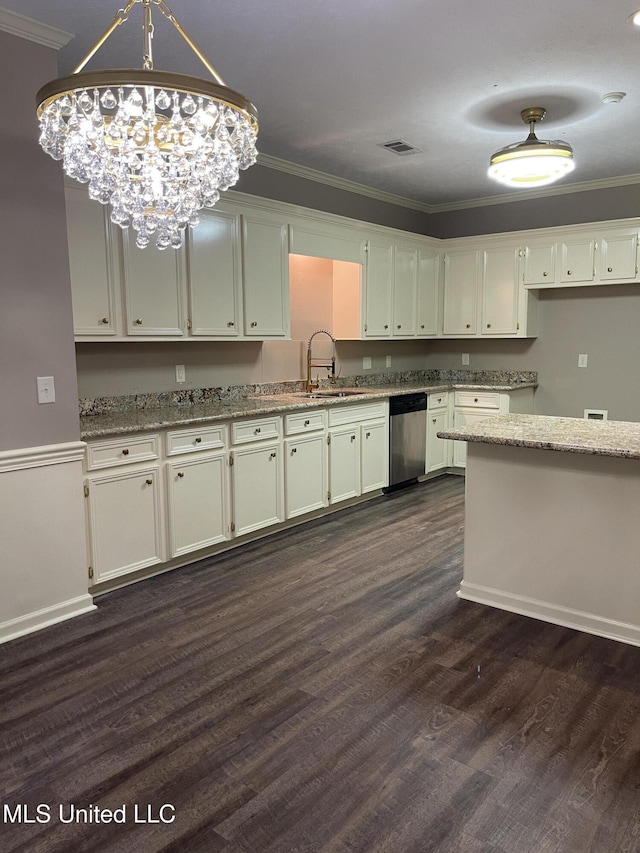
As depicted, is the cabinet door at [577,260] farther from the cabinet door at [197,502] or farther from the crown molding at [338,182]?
the cabinet door at [197,502]

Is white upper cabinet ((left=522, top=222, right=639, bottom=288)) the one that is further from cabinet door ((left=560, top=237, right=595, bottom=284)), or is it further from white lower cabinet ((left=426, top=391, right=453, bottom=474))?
white lower cabinet ((left=426, top=391, right=453, bottom=474))

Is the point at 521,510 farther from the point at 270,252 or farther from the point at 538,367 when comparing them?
the point at 538,367

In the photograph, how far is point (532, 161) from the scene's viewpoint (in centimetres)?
350

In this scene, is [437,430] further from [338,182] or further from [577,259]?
[338,182]

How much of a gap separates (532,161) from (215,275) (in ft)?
6.70

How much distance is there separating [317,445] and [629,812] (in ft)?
10.2

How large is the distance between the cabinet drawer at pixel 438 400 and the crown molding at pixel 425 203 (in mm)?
1975

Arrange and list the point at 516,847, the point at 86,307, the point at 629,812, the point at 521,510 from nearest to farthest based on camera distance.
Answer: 1. the point at 516,847
2. the point at 629,812
3. the point at 521,510
4. the point at 86,307

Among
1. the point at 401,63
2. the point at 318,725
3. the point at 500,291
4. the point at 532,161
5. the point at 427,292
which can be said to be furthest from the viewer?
the point at 427,292

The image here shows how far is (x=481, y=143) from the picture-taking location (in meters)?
4.47

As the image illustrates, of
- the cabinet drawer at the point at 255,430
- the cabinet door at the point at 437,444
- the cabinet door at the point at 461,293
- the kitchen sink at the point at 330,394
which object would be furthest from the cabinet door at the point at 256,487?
the cabinet door at the point at 461,293

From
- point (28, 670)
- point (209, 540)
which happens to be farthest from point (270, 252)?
point (28, 670)

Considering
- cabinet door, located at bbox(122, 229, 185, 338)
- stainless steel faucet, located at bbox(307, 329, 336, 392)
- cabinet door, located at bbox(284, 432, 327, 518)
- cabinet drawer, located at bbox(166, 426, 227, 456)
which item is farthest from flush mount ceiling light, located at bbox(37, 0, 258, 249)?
stainless steel faucet, located at bbox(307, 329, 336, 392)

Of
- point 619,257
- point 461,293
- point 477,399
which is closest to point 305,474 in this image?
point 477,399
